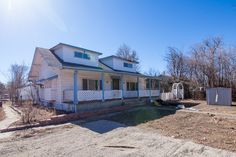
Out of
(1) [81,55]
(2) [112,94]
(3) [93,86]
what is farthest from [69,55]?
(2) [112,94]

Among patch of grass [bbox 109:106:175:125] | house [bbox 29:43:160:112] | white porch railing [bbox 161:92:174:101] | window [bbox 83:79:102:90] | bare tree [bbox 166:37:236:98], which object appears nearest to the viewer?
patch of grass [bbox 109:106:175:125]

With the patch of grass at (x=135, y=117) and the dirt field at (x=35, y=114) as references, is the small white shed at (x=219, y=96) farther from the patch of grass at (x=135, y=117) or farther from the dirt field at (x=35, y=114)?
the dirt field at (x=35, y=114)

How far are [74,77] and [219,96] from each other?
14.2 m

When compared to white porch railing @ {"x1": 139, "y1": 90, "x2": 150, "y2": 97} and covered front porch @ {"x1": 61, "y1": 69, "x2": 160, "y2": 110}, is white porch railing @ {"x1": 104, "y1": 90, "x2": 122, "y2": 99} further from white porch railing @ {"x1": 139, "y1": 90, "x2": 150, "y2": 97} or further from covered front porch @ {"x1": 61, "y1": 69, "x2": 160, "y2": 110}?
white porch railing @ {"x1": 139, "y1": 90, "x2": 150, "y2": 97}

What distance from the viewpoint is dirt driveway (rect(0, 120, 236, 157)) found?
4.76 metres

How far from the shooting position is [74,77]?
1152cm

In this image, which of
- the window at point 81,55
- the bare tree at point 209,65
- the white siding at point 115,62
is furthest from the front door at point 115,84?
the bare tree at point 209,65

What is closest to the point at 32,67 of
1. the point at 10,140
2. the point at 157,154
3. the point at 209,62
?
the point at 10,140

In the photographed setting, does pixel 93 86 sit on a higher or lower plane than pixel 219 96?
higher

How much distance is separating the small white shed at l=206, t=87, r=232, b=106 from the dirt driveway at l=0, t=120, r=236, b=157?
12.7m

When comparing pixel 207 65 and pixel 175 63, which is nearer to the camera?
pixel 207 65

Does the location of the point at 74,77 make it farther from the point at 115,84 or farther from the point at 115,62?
Answer: the point at 115,62

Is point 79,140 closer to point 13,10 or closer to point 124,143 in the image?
point 124,143

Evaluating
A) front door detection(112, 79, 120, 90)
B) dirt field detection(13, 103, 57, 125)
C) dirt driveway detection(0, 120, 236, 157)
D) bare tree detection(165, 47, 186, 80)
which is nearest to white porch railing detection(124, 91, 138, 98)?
front door detection(112, 79, 120, 90)
